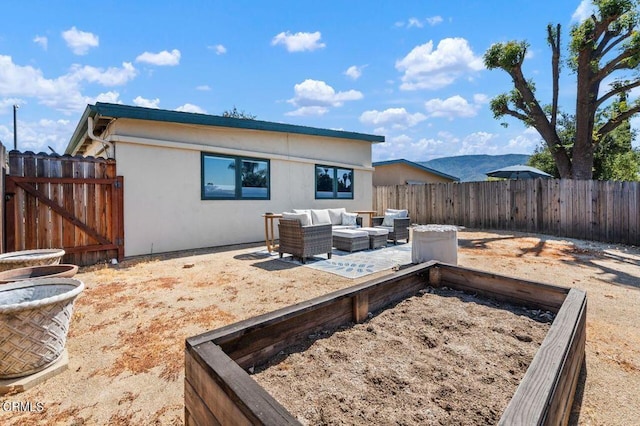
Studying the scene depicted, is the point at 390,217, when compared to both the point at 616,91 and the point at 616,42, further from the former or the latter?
the point at 616,42

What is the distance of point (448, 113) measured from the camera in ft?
59.3

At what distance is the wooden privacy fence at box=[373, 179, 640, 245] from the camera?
7191 mm

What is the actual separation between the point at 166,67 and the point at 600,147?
62.3 ft

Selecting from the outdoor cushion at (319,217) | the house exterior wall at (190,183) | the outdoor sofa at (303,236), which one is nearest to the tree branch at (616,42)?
the house exterior wall at (190,183)

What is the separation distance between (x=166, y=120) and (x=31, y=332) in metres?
5.01

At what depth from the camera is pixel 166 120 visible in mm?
5930

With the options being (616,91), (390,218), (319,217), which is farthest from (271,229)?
(616,91)

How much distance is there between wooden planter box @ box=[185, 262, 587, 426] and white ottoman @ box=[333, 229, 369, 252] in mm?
3161

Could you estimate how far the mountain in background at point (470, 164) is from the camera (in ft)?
109

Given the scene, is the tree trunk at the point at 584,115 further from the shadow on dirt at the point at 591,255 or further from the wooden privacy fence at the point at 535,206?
the shadow on dirt at the point at 591,255

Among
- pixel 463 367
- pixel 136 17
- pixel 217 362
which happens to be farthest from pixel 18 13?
pixel 463 367

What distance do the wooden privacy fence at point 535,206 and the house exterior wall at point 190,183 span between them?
4894 millimetres

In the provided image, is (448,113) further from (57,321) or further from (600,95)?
(57,321)

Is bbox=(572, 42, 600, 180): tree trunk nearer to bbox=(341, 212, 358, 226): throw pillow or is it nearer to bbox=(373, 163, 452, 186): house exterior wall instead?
bbox=(373, 163, 452, 186): house exterior wall
